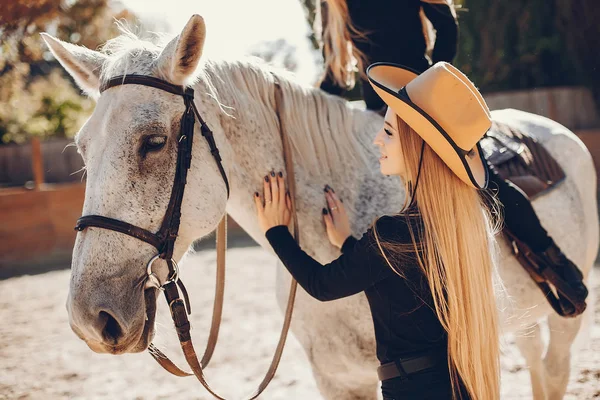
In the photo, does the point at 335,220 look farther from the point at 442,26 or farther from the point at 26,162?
the point at 26,162

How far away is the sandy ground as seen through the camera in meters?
3.79

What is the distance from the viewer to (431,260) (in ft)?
5.29

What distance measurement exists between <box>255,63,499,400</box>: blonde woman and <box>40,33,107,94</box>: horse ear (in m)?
0.96

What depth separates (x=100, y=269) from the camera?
1536 mm

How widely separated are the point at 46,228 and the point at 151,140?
8.75 m

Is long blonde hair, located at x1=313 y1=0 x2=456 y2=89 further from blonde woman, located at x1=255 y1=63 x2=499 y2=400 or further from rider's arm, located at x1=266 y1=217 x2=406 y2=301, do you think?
rider's arm, located at x1=266 y1=217 x2=406 y2=301

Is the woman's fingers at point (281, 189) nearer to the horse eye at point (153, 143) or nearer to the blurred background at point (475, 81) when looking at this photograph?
the horse eye at point (153, 143)

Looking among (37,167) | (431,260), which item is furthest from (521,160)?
(37,167)

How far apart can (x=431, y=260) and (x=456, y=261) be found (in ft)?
0.30

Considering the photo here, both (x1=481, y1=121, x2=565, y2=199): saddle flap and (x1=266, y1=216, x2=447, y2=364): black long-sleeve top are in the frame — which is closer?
(x1=266, y1=216, x2=447, y2=364): black long-sleeve top

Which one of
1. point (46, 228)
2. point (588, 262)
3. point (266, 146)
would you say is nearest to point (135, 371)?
point (266, 146)

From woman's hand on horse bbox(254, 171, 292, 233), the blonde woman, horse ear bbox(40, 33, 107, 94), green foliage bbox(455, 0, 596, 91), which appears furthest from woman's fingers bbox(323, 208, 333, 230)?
green foliage bbox(455, 0, 596, 91)

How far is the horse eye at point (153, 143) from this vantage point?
1.64 m

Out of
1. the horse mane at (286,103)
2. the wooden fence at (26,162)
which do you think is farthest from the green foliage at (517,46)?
the horse mane at (286,103)
